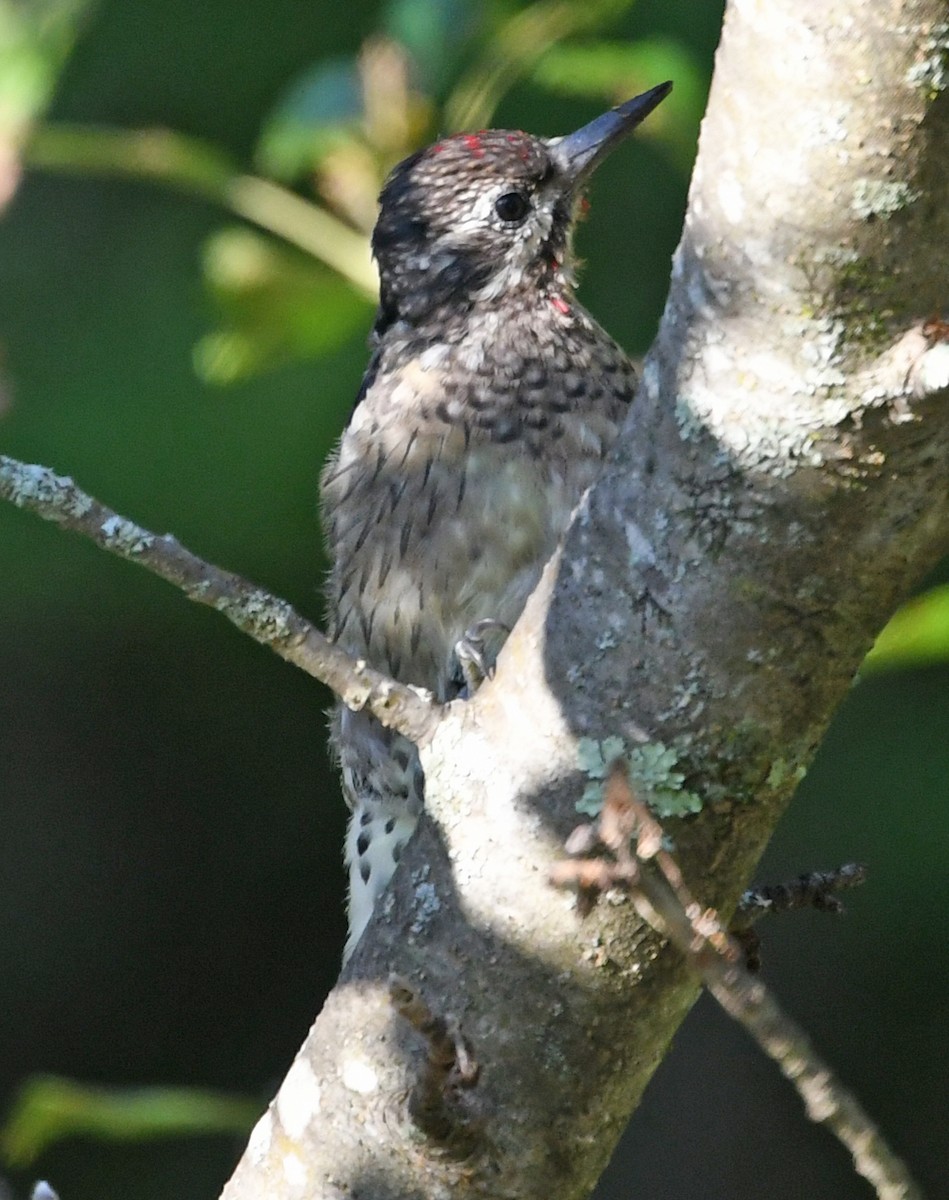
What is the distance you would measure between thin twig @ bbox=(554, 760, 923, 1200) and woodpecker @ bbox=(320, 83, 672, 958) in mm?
655

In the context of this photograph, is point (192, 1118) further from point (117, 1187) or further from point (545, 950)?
point (117, 1187)

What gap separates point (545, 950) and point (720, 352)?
0.45 m

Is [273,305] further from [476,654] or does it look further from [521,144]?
[476,654]

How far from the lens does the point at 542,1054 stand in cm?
131

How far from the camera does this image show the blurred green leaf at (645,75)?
6.65 feet

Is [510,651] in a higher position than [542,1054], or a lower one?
higher

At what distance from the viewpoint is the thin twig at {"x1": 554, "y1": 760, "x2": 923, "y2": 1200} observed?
3.16ft

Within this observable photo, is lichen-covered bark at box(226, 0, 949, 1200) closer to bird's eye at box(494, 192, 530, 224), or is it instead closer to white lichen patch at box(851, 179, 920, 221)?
white lichen patch at box(851, 179, 920, 221)

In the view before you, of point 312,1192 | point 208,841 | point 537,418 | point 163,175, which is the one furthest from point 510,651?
point 208,841

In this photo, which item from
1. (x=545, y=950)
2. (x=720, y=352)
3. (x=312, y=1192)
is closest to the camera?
(x=720, y=352)

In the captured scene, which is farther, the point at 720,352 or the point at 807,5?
the point at 720,352

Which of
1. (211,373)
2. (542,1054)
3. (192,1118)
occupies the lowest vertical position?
(542,1054)

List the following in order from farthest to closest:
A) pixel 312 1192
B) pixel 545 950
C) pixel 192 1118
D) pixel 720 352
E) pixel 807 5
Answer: pixel 192 1118
pixel 312 1192
pixel 545 950
pixel 720 352
pixel 807 5

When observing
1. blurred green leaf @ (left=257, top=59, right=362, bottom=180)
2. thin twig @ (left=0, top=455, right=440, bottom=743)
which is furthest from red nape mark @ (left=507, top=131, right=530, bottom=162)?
thin twig @ (left=0, top=455, right=440, bottom=743)
